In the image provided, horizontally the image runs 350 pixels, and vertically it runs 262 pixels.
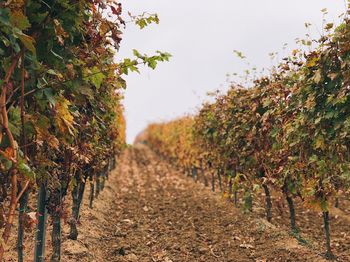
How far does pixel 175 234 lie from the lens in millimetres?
11867

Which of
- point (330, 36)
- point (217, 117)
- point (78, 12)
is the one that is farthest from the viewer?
point (217, 117)

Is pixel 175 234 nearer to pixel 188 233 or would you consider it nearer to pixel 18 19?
pixel 188 233

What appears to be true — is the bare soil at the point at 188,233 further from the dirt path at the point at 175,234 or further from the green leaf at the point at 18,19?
the green leaf at the point at 18,19

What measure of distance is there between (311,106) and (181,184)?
17330 millimetres

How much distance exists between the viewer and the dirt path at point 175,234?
970 cm

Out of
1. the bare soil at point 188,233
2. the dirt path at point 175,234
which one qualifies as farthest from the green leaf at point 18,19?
the dirt path at point 175,234

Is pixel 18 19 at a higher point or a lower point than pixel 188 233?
higher

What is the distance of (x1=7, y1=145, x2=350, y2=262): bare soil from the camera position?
382 inches

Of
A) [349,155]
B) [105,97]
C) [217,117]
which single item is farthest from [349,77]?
[217,117]

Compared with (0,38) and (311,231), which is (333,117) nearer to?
(0,38)

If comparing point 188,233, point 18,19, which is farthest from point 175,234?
point 18,19

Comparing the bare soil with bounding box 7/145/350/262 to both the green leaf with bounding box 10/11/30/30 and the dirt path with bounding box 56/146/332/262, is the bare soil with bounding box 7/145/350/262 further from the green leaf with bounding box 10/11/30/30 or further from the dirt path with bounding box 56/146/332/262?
the green leaf with bounding box 10/11/30/30

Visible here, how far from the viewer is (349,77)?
213 inches

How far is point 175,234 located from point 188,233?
341mm
